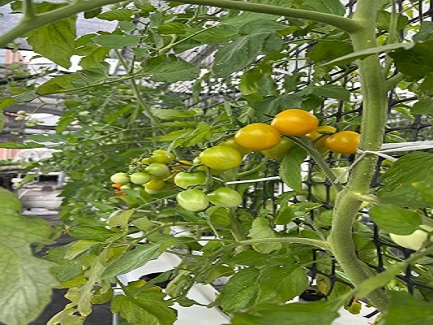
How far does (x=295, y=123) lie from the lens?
17.1 inches

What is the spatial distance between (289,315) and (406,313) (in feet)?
0.15

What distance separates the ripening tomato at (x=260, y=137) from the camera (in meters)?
0.44

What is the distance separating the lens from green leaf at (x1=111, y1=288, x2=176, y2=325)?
0.49m

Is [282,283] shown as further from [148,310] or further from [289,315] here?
[289,315]

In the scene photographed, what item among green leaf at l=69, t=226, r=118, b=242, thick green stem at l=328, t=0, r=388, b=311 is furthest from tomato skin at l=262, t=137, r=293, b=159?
green leaf at l=69, t=226, r=118, b=242

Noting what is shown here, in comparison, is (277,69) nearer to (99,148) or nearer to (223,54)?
(223,54)

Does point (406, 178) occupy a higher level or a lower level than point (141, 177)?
higher

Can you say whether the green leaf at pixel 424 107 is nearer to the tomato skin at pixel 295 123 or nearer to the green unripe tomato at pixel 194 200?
the tomato skin at pixel 295 123

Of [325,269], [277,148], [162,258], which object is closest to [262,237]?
[277,148]

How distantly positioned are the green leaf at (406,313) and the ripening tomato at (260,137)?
0.86 ft

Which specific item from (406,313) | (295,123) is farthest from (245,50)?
(406,313)

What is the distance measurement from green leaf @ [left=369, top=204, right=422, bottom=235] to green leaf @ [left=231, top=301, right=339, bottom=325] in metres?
0.10

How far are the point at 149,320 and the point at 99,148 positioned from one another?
41.2 inches

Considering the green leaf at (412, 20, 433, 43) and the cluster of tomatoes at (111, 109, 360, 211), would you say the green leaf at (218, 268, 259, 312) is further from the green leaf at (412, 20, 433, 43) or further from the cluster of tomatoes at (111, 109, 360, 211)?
the green leaf at (412, 20, 433, 43)
